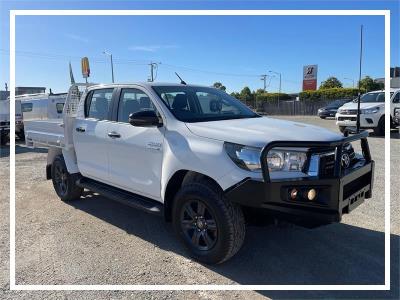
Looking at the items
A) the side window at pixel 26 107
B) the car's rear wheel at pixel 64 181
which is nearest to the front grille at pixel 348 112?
the car's rear wheel at pixel 64 181

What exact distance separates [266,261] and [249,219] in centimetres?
53

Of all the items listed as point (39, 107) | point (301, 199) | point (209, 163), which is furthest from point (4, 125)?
point (301, 199)

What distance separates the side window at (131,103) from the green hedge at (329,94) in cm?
3482

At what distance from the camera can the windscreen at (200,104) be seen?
436cm

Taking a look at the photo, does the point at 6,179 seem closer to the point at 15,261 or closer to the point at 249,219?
the point at 15,261

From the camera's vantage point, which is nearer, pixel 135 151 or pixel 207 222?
pixel 207 222

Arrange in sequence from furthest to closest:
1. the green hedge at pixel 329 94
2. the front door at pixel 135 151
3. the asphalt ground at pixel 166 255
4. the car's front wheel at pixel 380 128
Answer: the green hedge at pixel 329 94 → the car's front wheel at pixel 380 128 → the front door at pixel 135 151 → the asphalt ground at pixel 166 255

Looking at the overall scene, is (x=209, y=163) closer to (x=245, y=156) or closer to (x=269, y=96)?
(x=245, y=156)

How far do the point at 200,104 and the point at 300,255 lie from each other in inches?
82.3

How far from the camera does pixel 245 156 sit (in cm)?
337

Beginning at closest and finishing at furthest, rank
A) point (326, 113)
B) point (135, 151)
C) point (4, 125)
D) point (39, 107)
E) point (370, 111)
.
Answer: point (135, 151)
point (370, 111)
point (39, 107)
point (4, 125)
point (326, 113)

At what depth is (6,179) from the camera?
27.7ft

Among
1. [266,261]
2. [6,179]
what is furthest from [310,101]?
[266,261]

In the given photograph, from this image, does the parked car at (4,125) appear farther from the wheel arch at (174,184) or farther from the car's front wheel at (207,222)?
the car's front wheel at (207,222)
